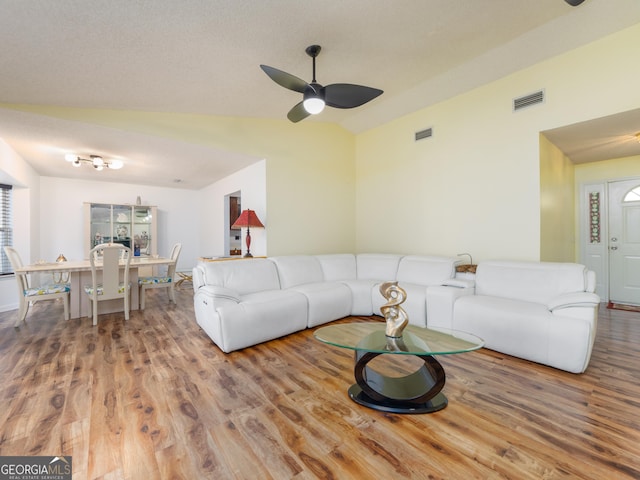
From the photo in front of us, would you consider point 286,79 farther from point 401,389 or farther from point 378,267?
point 378,267

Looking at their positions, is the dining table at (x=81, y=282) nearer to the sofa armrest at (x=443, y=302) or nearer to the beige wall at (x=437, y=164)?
the beige wall at (x=437, y=164)

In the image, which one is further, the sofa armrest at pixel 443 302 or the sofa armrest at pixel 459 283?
the sofa armrest at pixel 459 283

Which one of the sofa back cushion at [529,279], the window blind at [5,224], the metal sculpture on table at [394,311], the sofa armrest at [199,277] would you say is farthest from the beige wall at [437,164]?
the window blind at [5,224]

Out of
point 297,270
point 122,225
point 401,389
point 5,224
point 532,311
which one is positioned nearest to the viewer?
point 401,389

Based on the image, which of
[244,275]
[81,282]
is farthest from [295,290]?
[81,282]

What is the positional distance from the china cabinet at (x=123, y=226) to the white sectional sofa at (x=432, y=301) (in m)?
3.60

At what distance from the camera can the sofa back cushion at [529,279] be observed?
8.99ft

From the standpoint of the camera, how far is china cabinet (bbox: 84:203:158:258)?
589 centimetres

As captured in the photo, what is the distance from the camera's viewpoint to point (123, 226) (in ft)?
20.5

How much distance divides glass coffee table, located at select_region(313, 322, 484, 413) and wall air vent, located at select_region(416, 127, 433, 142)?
315cm

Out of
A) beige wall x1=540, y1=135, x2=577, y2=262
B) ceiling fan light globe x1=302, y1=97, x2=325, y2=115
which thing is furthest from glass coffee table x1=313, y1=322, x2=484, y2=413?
beige wall x1=540, y1=135, x2=577, y2=262

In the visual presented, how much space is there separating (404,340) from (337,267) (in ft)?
8.07

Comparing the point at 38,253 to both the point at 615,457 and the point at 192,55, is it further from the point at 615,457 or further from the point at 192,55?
the point at 615,457

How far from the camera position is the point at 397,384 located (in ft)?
6.72
